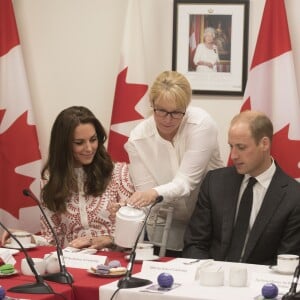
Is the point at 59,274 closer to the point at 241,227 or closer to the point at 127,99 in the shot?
the point at 241,227

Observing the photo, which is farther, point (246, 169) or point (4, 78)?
point (4, 78)

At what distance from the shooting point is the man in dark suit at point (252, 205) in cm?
333

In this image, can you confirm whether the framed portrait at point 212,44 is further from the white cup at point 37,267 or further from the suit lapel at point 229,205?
the white cup at point 37,267

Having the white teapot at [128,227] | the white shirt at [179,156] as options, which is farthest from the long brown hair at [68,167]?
the white teapot at [128,227]

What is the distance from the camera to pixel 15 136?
473 cm

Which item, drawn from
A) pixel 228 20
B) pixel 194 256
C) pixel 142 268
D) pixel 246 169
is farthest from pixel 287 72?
pixel 142 268

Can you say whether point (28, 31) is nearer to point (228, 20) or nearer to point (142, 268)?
point (228, 20)

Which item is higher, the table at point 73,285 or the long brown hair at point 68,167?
the long brown hair at point 68,167

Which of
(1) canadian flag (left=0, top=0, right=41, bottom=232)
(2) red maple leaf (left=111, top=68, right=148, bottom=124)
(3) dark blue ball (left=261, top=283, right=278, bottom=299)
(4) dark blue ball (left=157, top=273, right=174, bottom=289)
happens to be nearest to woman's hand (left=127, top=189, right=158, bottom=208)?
(4) dark blue ball (left=157, top=273, right=174, bottom=289)

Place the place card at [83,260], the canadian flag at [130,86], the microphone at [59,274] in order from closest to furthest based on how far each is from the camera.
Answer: the microphone at [59,274]
the place card at [83,260]
the canadian flag at [130,86]

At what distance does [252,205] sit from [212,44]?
53.0 inches

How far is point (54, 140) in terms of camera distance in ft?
12.2

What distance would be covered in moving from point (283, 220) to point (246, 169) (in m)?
0.28

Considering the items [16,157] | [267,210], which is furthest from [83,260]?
[16,157]
